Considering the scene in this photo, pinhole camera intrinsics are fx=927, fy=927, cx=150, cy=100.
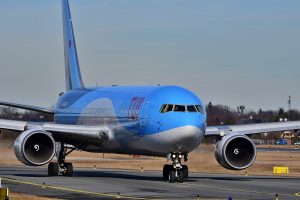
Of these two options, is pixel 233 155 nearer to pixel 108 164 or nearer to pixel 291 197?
pixel 291 197

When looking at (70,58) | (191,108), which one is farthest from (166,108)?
(70,58)

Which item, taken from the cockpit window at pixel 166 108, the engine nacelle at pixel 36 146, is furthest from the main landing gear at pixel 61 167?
the cockpit window at pixel 166 108

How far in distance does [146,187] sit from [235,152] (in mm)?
7067

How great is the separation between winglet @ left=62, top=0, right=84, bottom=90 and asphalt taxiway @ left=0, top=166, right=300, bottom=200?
14116 mm

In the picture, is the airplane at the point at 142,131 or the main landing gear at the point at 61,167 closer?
the airplane at the point at 142,131

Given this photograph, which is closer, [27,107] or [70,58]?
[27,107]

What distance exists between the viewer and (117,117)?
4659cm

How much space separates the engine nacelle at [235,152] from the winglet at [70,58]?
17644 mm

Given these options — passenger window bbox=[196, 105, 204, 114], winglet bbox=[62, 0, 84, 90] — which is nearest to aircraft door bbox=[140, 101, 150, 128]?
passenger window bbox=[196, 105, 204, 114]

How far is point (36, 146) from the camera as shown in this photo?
1753 inches

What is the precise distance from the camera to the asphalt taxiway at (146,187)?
3465 centimetres

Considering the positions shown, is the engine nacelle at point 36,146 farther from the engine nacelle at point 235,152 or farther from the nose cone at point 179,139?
the engine nacelle at point 235,152

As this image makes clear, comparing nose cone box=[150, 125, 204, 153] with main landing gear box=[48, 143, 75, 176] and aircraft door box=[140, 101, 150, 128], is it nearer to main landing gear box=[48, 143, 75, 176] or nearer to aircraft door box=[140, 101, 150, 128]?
aircraft door box=[140, 101, 150, 128]

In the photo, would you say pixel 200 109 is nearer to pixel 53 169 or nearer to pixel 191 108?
pixel 191 108
